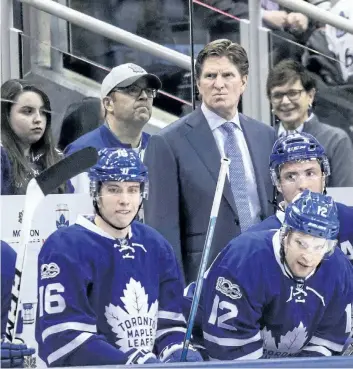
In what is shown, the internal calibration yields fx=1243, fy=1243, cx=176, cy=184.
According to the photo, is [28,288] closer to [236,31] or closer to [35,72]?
[35,72]

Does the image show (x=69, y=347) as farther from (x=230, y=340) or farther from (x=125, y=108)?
(x=125, y=108)

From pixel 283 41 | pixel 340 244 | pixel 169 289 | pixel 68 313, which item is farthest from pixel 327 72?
pixel 68 313

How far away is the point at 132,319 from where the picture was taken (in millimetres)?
4254

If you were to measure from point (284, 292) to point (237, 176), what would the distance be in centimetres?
46

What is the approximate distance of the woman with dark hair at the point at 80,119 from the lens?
435 centimetres

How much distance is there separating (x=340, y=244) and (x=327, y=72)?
642 millimetres

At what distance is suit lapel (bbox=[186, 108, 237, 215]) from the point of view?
4508 millimetres

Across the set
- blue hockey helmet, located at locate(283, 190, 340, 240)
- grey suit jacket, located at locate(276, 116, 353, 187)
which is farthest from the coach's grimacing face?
blue hockey helmet, located at locate(283, 190, 340, 240)

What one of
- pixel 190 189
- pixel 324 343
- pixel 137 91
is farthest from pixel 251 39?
pixel 324 343

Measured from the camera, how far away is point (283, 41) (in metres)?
4.60

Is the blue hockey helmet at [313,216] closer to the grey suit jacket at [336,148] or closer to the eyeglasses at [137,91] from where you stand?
the grey suit jacket at [336,148]

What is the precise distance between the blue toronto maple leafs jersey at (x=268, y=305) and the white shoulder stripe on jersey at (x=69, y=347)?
486 millimetres

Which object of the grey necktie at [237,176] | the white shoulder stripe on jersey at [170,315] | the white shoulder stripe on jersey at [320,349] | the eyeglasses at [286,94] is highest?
the eyeglasses at [286,94]

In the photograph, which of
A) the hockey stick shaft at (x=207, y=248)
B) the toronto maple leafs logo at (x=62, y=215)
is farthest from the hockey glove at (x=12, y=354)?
the hockey stick shaft at (x=207, y=248)
